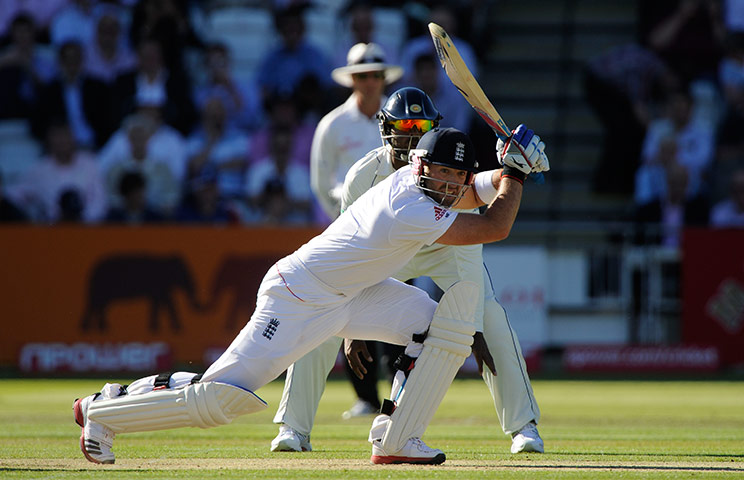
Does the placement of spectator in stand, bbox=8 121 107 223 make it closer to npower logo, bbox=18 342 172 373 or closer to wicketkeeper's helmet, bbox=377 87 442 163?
npower logo, bbox=18 342 172 373

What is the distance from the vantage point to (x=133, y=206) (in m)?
12.8

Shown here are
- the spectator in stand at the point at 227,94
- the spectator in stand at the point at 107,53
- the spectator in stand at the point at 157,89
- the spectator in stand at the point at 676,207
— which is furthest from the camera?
the spectator in stand at the point at 107,53

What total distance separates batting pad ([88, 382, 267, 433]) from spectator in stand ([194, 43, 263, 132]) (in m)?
9.38

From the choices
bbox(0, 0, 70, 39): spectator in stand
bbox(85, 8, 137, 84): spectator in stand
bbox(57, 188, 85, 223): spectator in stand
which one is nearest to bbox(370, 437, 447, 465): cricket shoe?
bbox(57, 188, 85, 223): spectator in stand

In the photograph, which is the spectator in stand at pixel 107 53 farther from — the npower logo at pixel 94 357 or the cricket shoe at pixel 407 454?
the cricket shoe at pixel 407 454

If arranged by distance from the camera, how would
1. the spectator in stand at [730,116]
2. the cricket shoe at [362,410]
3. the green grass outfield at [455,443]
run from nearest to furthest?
1. the green grass outfield at [455,443]
2. the cricket shoe at [362,410]
3. the spectator in stand at [730,116]

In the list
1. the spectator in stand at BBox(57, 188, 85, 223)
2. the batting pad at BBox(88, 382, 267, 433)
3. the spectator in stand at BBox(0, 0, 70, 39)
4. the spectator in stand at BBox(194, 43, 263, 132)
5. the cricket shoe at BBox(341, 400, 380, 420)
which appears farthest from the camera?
the spectator in stand at BBox(0, 0, 70, 39)

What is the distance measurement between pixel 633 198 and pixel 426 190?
9.88 m

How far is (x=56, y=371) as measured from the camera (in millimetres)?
11984

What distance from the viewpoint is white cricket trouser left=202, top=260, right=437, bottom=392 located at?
4.81 metres

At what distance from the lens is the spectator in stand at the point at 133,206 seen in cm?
1274

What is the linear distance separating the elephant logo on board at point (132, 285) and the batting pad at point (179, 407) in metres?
7.20

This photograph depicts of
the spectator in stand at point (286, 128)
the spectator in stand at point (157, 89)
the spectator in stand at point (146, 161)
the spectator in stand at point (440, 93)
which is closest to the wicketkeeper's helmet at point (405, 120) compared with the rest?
the spectator in stand at point (440, 93)

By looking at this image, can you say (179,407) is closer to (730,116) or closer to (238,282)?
(238,282)
